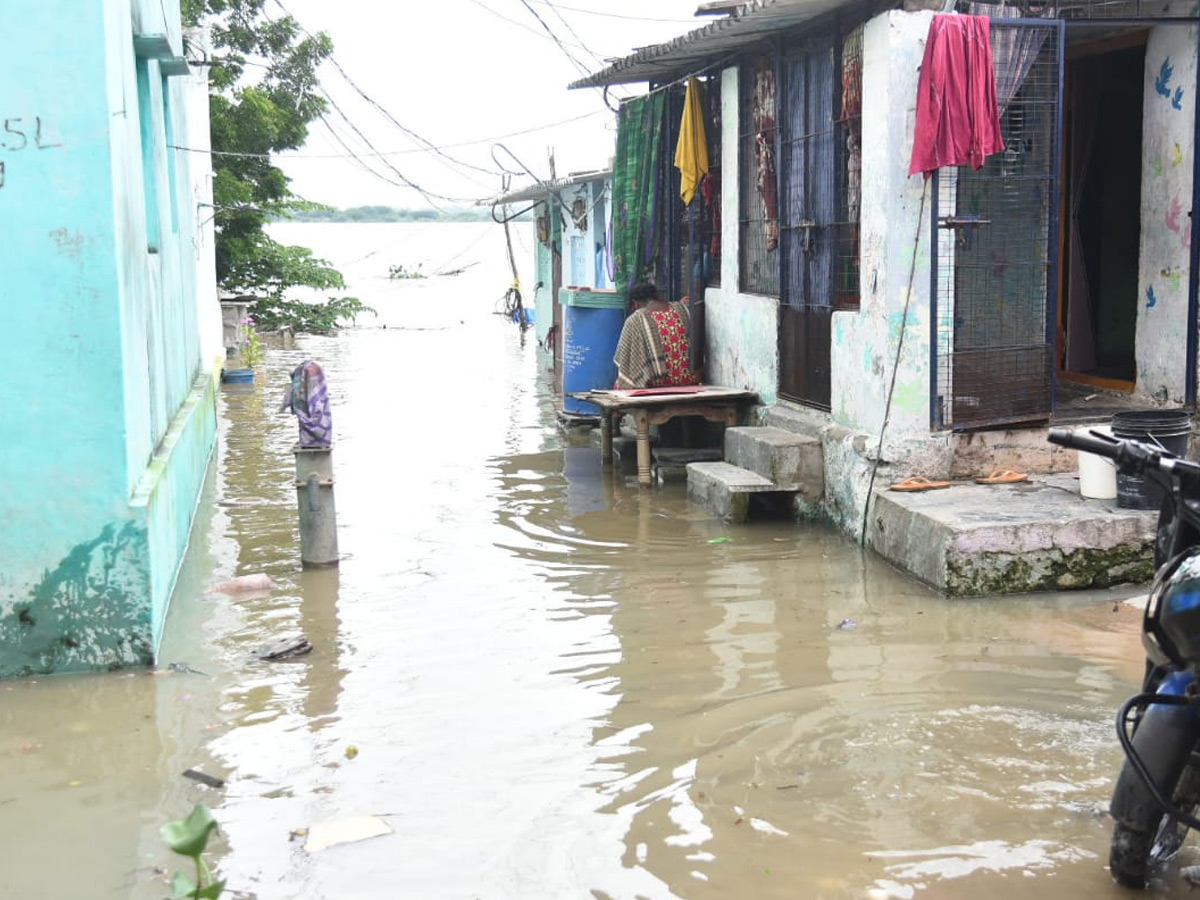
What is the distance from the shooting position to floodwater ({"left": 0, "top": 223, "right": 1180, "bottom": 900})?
382 cm

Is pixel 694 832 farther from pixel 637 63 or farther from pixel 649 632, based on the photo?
pixel 637 63

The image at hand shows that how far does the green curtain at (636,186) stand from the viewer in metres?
12.6

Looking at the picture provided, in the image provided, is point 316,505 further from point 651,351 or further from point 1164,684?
point 1164,684

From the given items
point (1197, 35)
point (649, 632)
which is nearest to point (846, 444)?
point (649, 632)

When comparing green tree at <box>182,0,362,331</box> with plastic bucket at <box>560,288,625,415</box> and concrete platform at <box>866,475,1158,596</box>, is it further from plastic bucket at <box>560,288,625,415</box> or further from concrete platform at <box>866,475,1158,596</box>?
concrete platform at <box>866,475,1158,596</box>

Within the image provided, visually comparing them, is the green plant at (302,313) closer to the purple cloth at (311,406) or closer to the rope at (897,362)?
the purple cloth at (311,406)

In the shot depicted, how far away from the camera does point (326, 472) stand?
7.57m

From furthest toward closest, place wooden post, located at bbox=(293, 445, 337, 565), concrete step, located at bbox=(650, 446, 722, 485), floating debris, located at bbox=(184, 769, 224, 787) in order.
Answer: concrete step, located at bbox=(650, 446, 722, 485), wooden post, located at bbox=(293, 445, 337, 565), floating debris, located at bbox=(184, 769, 224, 787)

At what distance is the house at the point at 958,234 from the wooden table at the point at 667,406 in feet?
0.94

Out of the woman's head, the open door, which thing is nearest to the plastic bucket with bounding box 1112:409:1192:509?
the open door

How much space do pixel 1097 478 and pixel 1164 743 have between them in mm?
4295

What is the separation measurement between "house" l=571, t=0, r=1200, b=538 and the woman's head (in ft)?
4.06

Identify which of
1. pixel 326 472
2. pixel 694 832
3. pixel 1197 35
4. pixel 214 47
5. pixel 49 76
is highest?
pixel 214 47

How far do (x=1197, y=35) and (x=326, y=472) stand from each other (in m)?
6.01
